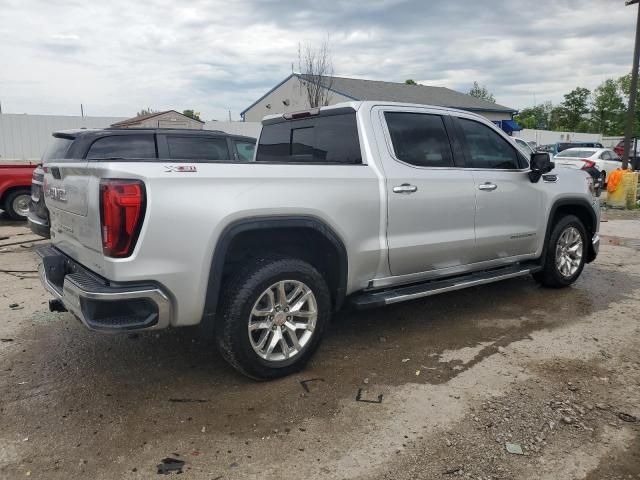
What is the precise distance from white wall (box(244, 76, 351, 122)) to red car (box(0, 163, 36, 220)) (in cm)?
2000

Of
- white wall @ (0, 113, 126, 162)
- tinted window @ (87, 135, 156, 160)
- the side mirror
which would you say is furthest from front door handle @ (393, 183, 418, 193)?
white wall @ (0, 113, 126, 162)

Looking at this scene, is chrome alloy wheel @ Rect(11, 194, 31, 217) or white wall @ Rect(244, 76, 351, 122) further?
white wall @ Rect(244, 76, 351, 122)

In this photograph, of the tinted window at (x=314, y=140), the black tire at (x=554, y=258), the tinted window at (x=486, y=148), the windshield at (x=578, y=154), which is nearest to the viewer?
the tinted window at (x=314, y=140)

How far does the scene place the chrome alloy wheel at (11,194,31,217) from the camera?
35.5ft

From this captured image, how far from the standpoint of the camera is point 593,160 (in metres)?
18.8

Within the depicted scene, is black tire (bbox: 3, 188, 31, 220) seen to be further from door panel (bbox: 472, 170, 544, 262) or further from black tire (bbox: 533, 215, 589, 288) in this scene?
black tire (bbox: 533, 215, 589, 288)

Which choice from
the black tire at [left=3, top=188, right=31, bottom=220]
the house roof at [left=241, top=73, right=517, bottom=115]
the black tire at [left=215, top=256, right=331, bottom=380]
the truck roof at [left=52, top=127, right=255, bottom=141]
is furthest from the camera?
the house roof at [left=241, top=73, right=517, bottom=115]

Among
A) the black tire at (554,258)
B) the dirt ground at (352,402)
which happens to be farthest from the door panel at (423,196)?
the black tire at (554,258)

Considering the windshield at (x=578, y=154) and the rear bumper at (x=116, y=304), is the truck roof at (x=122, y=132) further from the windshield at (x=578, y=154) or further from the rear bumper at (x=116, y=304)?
the windshield at (x=578, y=154)

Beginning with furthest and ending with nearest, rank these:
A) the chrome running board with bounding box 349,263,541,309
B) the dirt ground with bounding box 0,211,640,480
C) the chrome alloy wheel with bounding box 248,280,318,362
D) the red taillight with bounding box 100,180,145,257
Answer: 1. the chrome running board with bounding box 349,263,541,309
2. the chrome alloy wheel with bounding box 248,280,318,362
3. the red taillight with bounding box 100,180,145,257
4. the dirt ground with bounding box 0,211,640,480

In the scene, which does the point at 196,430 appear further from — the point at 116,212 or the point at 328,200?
the point at 328,200

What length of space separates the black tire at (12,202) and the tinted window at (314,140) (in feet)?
25.7

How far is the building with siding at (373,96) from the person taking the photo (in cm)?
3045

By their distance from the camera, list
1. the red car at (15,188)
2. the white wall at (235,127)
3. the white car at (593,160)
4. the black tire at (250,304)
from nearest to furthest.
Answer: the black tire at (250,304), the red car at (15,188), the white car at (593,160), the white wall at (235,127)
